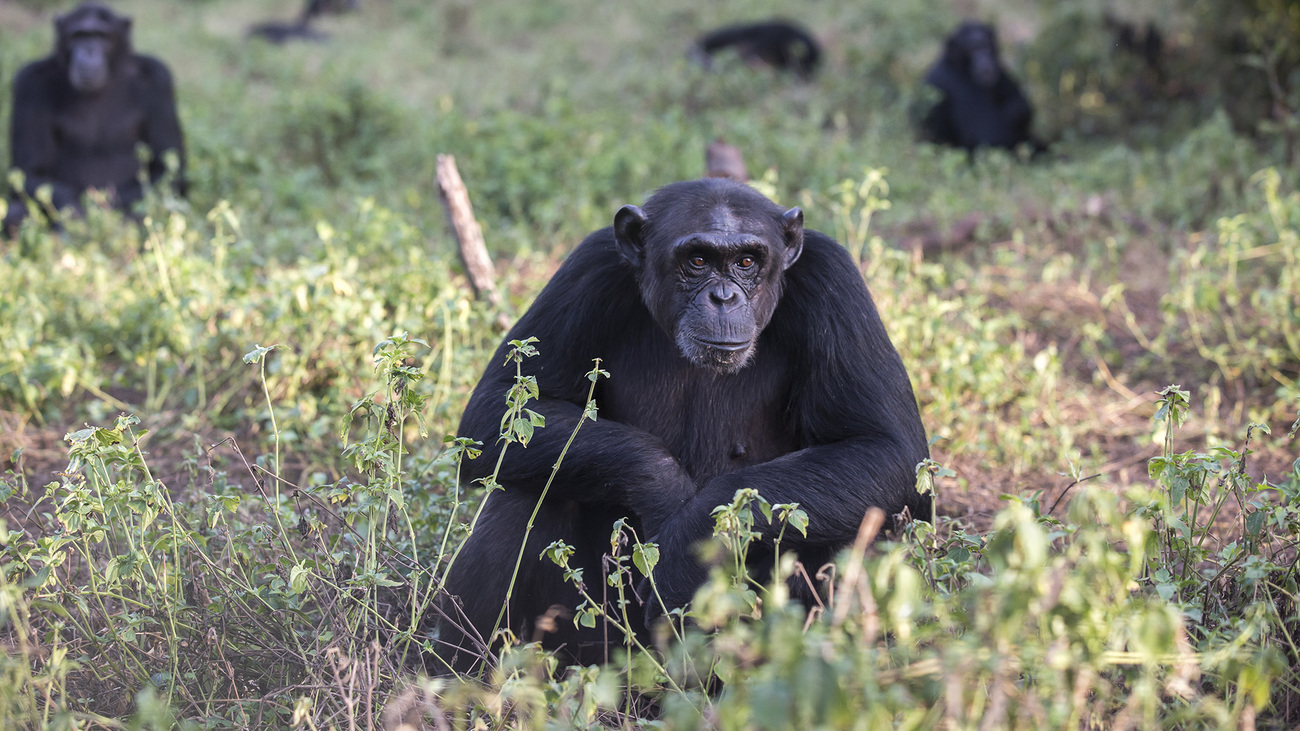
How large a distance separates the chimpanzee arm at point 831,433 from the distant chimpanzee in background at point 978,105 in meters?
9.26

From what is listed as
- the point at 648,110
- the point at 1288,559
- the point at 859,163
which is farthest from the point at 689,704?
the point at 648,110

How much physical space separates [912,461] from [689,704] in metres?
1.62

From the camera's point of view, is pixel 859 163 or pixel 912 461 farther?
pixel 859 163

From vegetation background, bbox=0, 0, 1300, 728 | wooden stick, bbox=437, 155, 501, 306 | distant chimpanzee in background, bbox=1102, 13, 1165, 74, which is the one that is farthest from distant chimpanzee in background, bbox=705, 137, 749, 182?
distant chimpanzee in background, bbox=1102, 13, 1165, 74

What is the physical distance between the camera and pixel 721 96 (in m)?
13.2

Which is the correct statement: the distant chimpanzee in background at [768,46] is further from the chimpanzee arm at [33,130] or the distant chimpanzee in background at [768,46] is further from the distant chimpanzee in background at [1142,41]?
the chimpanzee arm at [33,130]

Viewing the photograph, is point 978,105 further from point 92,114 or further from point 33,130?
point 33,130

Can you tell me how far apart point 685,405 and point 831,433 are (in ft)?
1.82

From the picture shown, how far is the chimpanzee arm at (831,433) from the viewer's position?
3816 millimetres

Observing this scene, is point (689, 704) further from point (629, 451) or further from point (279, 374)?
point (279, 374)

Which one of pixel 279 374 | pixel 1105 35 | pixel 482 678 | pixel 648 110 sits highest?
pixel 1105 35

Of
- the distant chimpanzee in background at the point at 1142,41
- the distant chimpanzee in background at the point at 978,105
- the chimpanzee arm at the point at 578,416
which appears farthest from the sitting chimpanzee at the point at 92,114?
the distant chimpanzee in background at the point at 1142,41

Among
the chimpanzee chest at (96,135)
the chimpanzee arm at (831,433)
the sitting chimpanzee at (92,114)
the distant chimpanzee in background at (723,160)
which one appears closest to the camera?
the chimpanzee arm at (831,433)

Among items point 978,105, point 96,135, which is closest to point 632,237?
point 96,135
